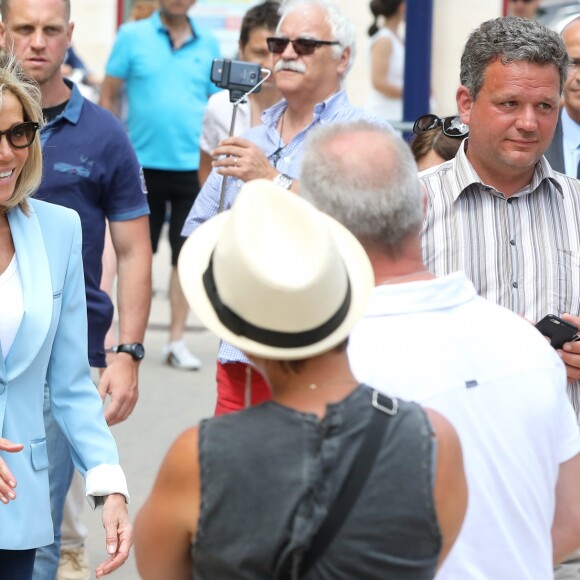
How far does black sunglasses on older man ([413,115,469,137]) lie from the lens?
14.9ft

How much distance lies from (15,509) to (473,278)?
4.29 feet

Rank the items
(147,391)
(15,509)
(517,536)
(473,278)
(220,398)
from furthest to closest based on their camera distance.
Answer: (147,391)
(220,398)
(473,278)
(15,509)
(517,536)

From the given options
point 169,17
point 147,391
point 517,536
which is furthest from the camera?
point 169,17

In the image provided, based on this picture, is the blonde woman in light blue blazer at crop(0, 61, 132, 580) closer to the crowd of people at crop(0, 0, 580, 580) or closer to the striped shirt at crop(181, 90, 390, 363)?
the crowd of people at crop(0, 0, 580, 580)

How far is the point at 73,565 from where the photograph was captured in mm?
5359

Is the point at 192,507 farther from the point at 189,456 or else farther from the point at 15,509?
the point at 15,509

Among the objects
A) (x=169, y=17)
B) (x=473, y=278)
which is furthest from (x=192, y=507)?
(x=169, y=17)

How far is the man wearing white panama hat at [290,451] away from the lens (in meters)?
2.18

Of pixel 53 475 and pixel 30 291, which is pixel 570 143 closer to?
pixel 53 475

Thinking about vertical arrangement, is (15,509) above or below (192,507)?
below

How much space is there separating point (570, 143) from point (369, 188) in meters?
2.84

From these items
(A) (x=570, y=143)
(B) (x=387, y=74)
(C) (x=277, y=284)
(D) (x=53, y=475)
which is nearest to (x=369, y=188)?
(C) (x=277, y=284)

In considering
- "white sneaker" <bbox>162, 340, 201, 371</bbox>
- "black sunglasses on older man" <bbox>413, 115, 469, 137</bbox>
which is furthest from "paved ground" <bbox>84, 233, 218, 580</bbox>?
"black sunglasses on older man" <bbox>413, 115, 469, 137</bbox>

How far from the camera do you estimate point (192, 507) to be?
221cm
